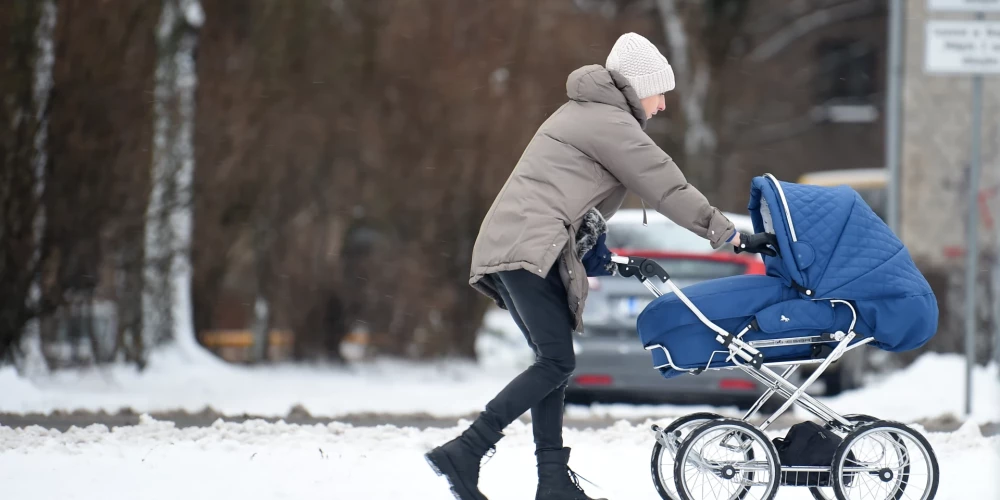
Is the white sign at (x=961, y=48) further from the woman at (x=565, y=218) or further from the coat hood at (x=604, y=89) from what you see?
the coat hood at (x=604, y=89)

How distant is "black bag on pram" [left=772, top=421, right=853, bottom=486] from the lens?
5.01 m

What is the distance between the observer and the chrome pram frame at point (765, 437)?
15.9ft

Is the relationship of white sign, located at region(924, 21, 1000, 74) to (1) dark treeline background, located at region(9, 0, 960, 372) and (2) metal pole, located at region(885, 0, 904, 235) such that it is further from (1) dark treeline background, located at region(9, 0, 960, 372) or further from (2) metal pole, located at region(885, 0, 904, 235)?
(1) dark treeline background, located at region(9, 0, 960, 372)

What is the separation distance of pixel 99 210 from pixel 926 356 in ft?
22.7

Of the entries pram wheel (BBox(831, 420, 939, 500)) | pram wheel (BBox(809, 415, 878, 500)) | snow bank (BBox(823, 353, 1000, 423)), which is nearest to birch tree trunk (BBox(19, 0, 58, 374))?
snow bank (BBox(823, 353, 1000, 423))

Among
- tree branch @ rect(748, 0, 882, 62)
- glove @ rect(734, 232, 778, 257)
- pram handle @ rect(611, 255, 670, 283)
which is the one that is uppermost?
tree branch @ rect(748, 0, 882, 62)

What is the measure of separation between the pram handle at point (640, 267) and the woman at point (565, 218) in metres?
0.05

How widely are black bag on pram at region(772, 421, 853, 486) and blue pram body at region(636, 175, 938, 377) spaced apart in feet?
1.10

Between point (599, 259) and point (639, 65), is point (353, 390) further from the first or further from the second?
point (639, 65)

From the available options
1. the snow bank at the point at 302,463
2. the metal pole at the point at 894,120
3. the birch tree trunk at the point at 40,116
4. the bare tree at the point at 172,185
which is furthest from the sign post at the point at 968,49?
the birch tree trunk at the point at 40,116

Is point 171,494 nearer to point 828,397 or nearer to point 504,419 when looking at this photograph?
point 504,419

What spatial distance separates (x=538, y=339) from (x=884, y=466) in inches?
52.2

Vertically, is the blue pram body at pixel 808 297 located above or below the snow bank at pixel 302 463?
above

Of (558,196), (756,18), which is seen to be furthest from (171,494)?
(756,18)
